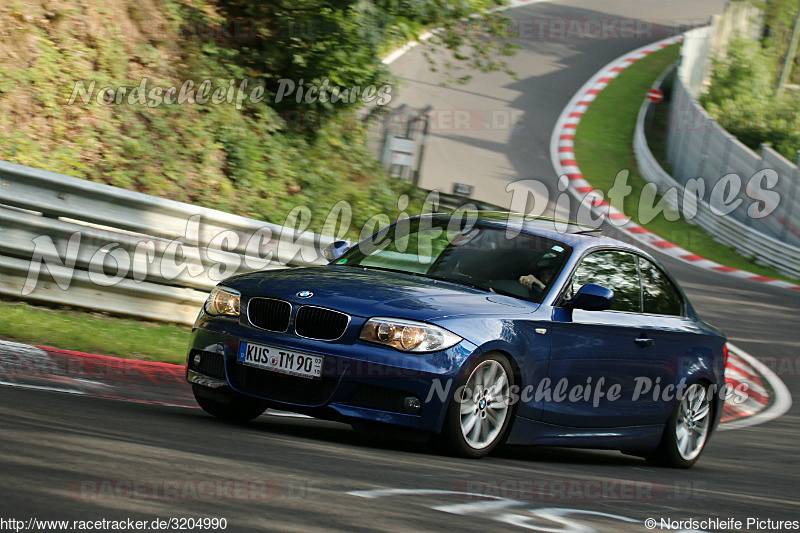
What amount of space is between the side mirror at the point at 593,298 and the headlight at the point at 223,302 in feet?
6.88

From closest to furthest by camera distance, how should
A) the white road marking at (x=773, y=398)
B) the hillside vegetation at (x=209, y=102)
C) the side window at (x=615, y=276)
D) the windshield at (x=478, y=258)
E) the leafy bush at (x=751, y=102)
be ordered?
the windshield at (x=478, y=258)
the side window at (x=615, y=276)
the white road marking at (x=773, y=398)
the hillside vegetation at (x=209, y=102)
the leafy bush at (x=751, y=102)

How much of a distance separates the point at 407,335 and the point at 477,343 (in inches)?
16.0

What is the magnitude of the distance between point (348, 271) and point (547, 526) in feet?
9.69

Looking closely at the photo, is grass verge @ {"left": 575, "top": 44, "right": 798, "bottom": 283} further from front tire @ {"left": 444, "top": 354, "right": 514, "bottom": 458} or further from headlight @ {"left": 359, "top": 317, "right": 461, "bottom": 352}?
headlight @ {"left": 359, "top": 317, "right": 461, "bottom": 352}

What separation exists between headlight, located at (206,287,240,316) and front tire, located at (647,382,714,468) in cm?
326

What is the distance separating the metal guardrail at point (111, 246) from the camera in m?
9.21

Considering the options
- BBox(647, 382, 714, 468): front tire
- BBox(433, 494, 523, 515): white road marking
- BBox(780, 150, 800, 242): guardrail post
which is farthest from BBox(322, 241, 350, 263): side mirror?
BBox(780, 150, 800, 242): guardrail post

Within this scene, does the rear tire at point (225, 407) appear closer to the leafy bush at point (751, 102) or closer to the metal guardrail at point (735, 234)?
the metal guardrail at point (735, 234)

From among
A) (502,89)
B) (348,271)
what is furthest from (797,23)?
(348,271)

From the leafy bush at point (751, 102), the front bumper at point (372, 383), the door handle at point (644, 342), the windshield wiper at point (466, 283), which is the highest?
the leafy bush at point (751, 102)

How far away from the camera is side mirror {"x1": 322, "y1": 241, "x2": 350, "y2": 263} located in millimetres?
7820

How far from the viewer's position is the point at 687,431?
8.10m

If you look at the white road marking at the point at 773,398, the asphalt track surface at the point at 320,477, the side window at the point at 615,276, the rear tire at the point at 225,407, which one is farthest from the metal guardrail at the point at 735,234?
the rear tire at the point at 225,407

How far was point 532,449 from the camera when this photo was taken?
7988 millimetres
